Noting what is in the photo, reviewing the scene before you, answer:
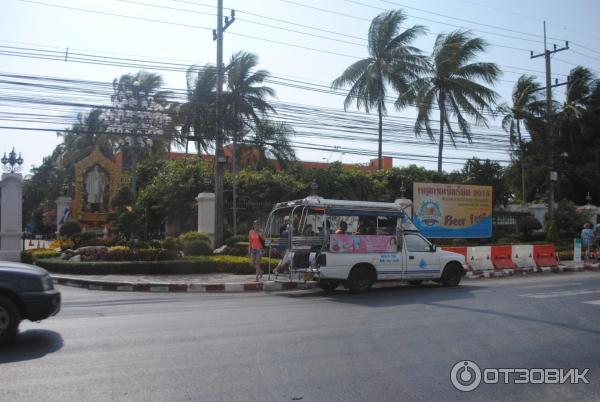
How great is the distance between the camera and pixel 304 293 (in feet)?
46.3

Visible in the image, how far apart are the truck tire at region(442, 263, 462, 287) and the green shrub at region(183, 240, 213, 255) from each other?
920 centimetres

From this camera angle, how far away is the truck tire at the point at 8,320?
23.7 feet

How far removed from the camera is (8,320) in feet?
23.7

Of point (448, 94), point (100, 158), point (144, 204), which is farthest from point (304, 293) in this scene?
point (100, 158)

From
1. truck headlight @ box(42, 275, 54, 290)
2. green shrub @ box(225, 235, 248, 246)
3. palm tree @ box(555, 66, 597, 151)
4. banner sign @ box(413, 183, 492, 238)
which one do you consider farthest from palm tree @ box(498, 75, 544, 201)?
truck headlight @ box(42, 275, 54, 290)

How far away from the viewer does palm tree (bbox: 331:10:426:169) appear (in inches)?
1237

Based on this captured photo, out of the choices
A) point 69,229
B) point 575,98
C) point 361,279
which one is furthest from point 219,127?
point 575,98

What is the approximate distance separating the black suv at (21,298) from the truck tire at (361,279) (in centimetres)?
755

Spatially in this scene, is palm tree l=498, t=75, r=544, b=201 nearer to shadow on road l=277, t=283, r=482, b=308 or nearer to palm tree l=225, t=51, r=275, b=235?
palm tree l=225, t=51, r=275, b=235

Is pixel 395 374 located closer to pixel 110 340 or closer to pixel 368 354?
pixel 368 354

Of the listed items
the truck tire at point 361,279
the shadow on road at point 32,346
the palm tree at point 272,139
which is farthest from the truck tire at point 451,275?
the palm tree at point 272,139

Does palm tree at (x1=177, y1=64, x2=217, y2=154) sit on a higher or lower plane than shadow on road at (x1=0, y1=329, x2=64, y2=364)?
higher

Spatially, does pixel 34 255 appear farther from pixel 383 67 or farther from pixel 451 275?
pixel 383 67

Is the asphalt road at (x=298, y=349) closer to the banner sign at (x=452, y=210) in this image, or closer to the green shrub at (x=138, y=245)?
the green shrub at (x=138, y=245)
